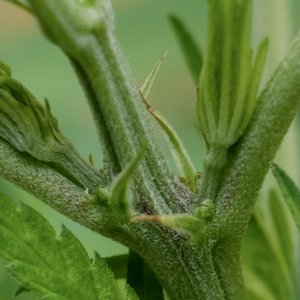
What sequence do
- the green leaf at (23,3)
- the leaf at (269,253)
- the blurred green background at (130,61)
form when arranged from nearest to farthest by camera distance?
the green leaf at (23,3) → the leaf at (269,253) → the blurred green background at (130,61)

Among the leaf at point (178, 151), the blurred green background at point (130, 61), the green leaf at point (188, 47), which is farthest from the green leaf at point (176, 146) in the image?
the blurred green background at point (130, 61)

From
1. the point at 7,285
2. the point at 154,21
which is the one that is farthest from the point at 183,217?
the point at 154,21

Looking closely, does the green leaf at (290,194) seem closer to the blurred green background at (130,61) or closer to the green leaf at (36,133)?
the green leaf at (36,133)

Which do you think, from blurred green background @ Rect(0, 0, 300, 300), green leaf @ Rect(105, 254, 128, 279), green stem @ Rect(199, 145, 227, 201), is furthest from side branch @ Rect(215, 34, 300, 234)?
blurred green background @ Rect(0, 0, 300, 300)

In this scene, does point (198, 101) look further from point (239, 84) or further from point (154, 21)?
point (154, 21)

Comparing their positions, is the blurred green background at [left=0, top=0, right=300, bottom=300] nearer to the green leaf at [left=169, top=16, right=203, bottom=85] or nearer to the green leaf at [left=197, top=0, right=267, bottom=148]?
the green leaf at [left=169, top=16, right=203, bottom=85]

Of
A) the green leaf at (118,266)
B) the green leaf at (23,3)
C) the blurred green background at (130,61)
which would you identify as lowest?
the green leaf at (118,266)

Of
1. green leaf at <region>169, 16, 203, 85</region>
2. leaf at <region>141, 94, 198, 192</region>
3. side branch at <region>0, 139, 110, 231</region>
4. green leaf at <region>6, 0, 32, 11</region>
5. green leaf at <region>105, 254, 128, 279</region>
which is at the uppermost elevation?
green leaf at <region>169, 16, 203, 85</region>

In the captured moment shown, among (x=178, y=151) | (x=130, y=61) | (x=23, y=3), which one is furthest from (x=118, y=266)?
(x=130, y=61)
